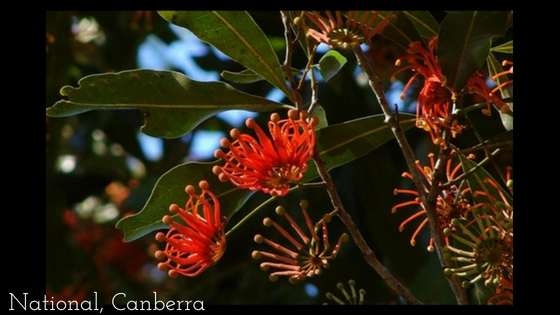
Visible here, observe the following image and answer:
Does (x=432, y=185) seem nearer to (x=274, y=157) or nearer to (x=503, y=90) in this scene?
(x=274, y=157)

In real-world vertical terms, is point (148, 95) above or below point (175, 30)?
below

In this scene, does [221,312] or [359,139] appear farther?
[359,139]

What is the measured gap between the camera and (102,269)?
406 cm

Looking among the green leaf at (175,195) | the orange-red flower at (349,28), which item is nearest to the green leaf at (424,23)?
the orange-red flower at (349,28)

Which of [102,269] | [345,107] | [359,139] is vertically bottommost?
[102,269]

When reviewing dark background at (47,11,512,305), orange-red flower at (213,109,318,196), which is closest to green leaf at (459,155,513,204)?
orange-red flower at (213,109,318,196)

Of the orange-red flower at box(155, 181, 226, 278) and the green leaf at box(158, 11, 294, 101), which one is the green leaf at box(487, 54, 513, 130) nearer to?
the green leaf at box(158, 11, 294, 101)

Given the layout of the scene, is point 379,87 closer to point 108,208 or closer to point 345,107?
point 345,107

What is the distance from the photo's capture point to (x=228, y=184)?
5.64 feet

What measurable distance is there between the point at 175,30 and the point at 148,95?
263 cm

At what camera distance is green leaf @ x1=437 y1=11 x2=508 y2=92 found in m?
1.36

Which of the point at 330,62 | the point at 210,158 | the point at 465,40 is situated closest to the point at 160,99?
the point at 330,62

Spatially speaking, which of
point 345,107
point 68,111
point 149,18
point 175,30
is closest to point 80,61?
point 175,30

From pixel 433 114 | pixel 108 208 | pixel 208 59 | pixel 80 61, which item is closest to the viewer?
pixel 433 114
